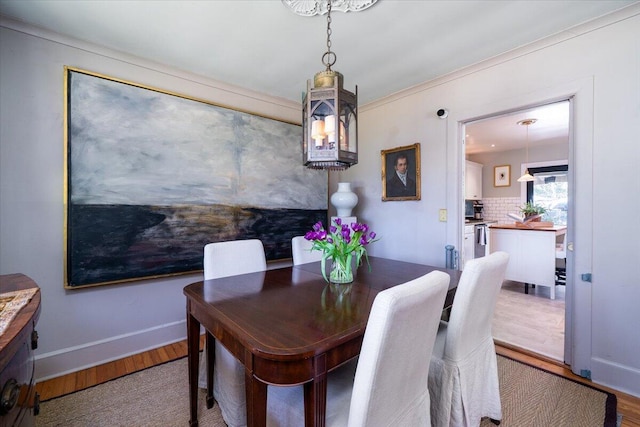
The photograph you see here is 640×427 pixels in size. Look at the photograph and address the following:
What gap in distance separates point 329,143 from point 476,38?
60.1 inches

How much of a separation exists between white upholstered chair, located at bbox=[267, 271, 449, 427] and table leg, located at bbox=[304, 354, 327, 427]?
0.25 feet

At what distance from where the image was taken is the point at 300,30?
1.90 metres

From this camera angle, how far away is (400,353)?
0.87m

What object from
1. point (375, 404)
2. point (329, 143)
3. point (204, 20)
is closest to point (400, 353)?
point (375, 404)

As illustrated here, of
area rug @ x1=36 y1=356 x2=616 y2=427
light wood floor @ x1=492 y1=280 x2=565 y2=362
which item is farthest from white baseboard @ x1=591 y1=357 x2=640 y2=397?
light wood floor @ x1=492 y1=280 x2=565 y2=362

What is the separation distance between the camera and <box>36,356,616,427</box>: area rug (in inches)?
60.2

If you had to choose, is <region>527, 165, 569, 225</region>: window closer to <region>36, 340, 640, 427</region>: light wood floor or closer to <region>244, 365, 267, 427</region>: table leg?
<region>36, 340, 640, 427</region>: light wood floor

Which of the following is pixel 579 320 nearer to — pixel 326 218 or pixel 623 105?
pixel 623 105

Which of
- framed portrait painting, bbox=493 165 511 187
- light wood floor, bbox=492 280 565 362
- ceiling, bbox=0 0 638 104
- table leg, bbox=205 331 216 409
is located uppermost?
ceiling, bbox=0 0 638 104

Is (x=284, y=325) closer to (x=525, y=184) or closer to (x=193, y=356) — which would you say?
(x=193, y=356)

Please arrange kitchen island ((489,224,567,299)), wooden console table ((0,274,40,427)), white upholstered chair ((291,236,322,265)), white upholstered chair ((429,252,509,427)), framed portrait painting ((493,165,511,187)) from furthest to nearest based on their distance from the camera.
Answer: framed portrait painting ((493,165,511,187))
kitchen island ((489,224,567,299))
white upholstered chair ((291,236,322,265))
white upholstered chair ((429,252,509,427))
wooden console table ((0,274,40,427))

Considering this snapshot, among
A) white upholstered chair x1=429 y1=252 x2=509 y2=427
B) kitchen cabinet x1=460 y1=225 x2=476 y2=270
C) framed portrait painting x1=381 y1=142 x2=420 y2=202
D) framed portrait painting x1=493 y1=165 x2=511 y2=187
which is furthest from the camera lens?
framed portrait painting x1=493 y1=165 x2=511 y2=187

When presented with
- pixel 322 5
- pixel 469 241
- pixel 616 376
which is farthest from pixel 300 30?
pixel 469 241

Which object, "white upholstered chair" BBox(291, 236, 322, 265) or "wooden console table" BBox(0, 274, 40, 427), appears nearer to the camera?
"wooden console table" BBox(0, 274, 40, 427)
